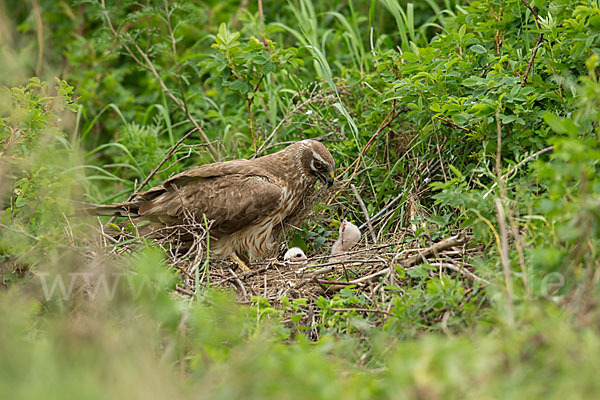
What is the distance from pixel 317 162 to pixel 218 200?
2.69 ft

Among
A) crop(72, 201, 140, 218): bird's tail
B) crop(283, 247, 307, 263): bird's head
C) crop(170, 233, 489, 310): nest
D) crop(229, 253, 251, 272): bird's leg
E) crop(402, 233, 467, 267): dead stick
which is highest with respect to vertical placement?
crop(72, 201, 140, 218): bird's tail

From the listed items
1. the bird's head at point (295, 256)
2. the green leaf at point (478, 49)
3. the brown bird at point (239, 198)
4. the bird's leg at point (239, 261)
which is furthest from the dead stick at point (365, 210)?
the green leaf at point (478, 49)

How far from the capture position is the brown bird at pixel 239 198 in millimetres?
4859

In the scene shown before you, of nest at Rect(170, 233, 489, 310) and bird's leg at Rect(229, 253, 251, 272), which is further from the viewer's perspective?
bird's leg at Rect(229, 253, 251, 272)

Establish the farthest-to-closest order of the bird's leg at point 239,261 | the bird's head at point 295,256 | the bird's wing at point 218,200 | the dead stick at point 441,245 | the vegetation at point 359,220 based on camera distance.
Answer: the bird's leg at point 239,261, the bird's wing at point 218,200, the bird's head at point 295,256, the dead stick at point 441,245, the vegetation at point 359,220

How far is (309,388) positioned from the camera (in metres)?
2.06

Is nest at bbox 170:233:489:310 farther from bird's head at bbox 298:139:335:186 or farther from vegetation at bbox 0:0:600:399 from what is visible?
bird's head at bbox 298:139:335:186

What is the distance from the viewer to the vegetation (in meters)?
2.18

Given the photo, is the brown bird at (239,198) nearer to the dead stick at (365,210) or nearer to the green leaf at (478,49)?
the dead stick at (365,210)

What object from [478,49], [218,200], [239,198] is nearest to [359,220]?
[239,198]

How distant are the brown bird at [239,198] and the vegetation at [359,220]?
307 millimetres

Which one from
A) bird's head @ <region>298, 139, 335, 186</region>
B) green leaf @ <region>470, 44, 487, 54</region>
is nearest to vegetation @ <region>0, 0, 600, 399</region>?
green leaf @ <region>470, 44, 487, 54</region>

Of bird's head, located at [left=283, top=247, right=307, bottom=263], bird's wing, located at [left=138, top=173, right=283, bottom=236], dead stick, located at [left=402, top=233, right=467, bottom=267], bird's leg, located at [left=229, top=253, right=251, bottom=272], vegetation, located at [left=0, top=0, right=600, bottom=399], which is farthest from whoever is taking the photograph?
bird's leg, located at [left=229, top=253, right=251, bottom=272]

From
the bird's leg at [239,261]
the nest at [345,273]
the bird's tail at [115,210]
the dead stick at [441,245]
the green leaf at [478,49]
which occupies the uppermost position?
the green leaf at [478,49]
